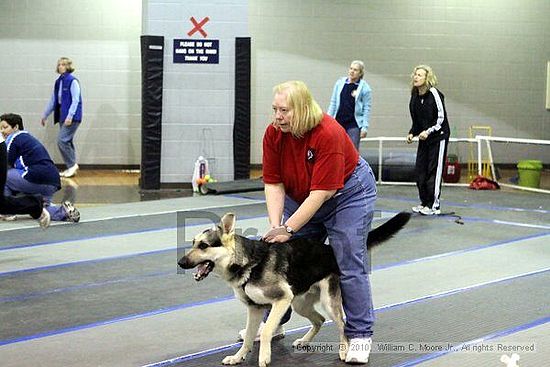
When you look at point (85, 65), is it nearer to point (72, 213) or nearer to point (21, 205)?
point (72, 213)

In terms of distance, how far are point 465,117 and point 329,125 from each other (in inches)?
496

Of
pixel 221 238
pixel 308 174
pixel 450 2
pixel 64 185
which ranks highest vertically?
pixel 450 2

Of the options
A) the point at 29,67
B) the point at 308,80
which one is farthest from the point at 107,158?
the point at 308,80

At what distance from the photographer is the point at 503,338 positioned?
5.17 m

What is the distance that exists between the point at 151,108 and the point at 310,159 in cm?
884

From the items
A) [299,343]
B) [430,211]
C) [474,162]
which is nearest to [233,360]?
[299,343]

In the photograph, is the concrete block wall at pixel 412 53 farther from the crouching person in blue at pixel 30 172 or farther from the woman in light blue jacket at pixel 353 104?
the crouching person in blue at pixel 30 172

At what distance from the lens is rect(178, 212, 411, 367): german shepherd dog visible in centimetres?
435

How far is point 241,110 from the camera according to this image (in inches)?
522

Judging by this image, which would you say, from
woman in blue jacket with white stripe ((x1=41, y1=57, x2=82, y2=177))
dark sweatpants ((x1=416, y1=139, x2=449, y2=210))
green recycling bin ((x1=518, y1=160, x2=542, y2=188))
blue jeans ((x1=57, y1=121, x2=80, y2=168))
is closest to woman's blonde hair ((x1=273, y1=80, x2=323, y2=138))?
dark sweatpants ((x1=416, y1=139, x2=449, y2=210))

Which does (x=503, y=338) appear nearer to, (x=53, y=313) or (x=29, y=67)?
(x=53, y=313)

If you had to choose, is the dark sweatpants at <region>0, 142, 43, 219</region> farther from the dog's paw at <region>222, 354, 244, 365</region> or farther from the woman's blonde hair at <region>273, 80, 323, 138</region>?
the woman's blonde hair at <region>273, 80, 323, 138</region>

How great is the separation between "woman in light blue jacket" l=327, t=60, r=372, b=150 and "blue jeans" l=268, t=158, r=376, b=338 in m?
7.01

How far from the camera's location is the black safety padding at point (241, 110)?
13.1 metres
